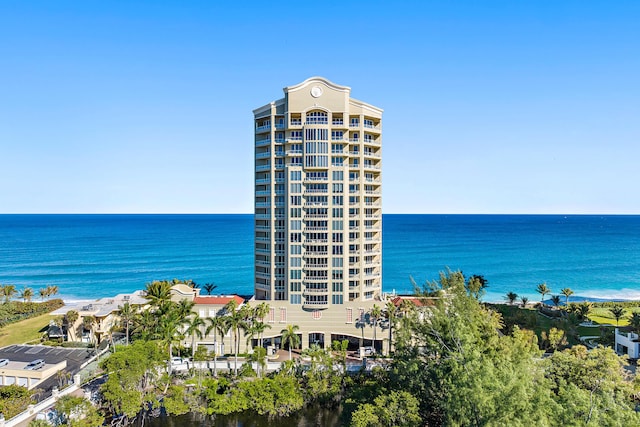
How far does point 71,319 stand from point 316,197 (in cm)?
3861

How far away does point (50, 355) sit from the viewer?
50.9m

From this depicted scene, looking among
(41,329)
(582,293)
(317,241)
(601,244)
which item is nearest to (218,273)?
(41,329)

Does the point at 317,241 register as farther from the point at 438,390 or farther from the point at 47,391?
the point at 47,391

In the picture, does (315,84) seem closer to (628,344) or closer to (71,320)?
(71,320)

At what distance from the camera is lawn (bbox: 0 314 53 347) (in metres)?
61.9

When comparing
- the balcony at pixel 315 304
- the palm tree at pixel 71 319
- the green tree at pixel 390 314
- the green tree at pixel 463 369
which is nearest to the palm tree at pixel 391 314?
the green tree at pixel 390 314

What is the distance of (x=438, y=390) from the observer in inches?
1340

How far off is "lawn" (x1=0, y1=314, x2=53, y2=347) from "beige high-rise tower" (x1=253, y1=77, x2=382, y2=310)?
3629 centimetres

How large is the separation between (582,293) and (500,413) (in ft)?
320

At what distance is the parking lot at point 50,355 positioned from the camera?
1860 inches

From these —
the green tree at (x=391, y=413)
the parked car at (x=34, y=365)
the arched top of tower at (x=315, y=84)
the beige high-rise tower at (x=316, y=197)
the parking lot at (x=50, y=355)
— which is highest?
the arched top of tower at (x=315, y=84)

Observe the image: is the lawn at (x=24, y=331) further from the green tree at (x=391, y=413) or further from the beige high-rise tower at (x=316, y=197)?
the green tree at (x=391, y=413)

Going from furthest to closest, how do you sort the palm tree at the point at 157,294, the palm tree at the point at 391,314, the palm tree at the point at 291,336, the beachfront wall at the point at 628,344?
the palm tree at the point at 391,314 → the palm tree at the point at 291,336 → the beachfront wall at the point at 628,344 → the palm tree at the point at 157,294

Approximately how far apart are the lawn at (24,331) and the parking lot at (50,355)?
34.6 ft
